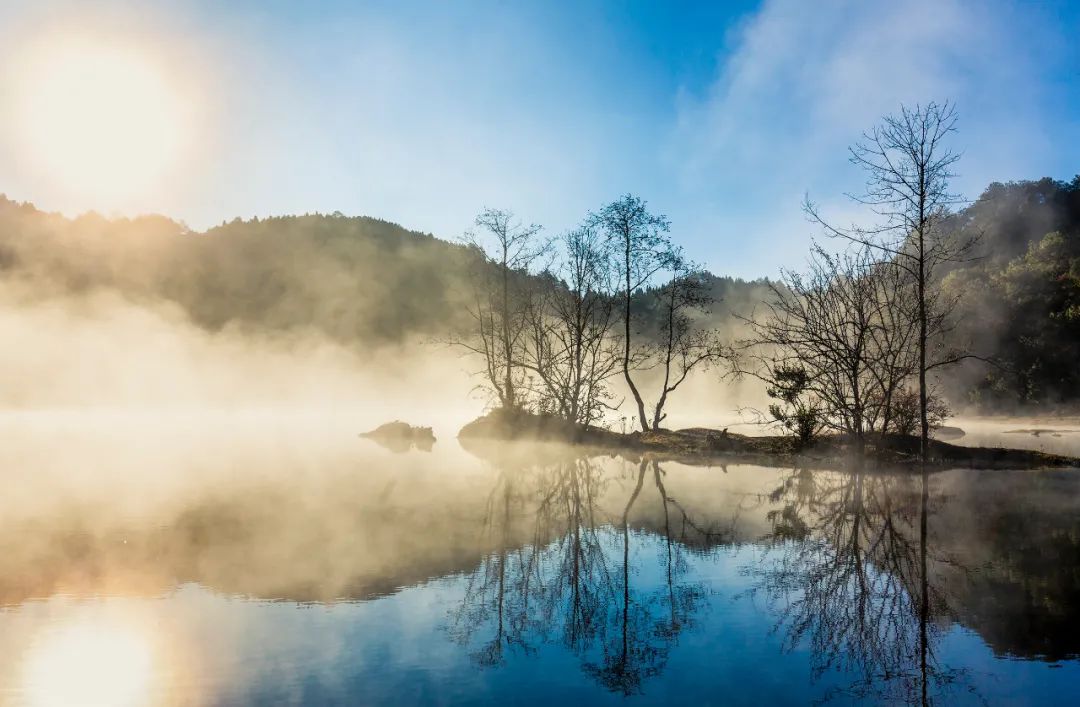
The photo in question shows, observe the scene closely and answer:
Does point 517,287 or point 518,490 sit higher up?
point 517,287

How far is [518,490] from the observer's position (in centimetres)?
1700

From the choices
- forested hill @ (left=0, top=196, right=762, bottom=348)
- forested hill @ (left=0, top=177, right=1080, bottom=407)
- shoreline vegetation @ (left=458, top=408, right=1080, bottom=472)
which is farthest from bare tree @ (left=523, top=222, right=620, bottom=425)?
forested hill @ (left=0, top=196, right=762, bottom=348)

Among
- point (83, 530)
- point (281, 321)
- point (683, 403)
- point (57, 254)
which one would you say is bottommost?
point (83, 530)

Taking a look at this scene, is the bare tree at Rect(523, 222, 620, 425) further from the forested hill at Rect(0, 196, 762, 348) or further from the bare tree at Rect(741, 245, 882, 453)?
the forested hill at Rect(0, 196, 762, 348)

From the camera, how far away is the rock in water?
33772 millimetres

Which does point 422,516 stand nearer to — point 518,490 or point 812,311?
point 518,490

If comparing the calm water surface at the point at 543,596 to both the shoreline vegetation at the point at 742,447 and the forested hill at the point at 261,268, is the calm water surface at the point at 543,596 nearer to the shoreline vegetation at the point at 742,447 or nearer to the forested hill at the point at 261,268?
the shoreline vegetation at the point at 742,447

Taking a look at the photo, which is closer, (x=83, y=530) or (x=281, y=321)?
(x=83, y=530)

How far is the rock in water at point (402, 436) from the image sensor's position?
33772 millimetres

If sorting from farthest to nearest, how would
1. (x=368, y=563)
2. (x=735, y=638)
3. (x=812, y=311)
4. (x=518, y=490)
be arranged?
(x=812, y=311) < (x=518, y=490) < (x=368, y=563) < (x=735, y=638)

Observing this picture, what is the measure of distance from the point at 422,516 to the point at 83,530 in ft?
19.6

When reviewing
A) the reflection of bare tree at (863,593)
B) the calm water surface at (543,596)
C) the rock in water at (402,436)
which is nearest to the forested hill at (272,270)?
the rock in water at (402,436)

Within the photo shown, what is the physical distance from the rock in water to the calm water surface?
16842mm

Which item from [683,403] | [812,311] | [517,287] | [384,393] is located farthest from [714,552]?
[384,393]
